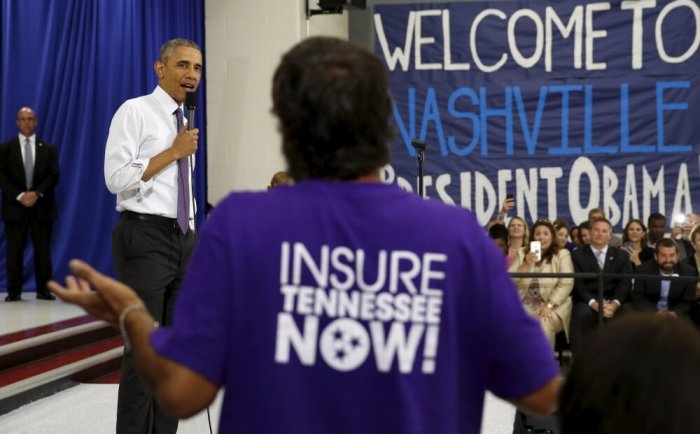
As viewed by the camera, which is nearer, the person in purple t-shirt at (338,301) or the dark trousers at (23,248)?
the person in purple t-shirt at (338,301)

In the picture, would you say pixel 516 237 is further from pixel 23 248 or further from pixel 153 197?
pixel 153 197

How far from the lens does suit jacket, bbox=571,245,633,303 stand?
616 centimetres

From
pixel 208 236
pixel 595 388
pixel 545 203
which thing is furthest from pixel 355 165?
pixel 545 203

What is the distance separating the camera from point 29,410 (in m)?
4.48

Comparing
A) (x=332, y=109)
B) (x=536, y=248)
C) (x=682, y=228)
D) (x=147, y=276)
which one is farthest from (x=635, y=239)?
(x=332, y=109)

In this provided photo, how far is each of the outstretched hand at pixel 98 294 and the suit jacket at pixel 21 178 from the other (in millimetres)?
6468

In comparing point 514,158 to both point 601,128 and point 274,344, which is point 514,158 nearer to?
point 601,128

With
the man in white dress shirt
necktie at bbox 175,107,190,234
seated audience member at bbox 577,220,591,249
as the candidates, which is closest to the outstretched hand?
the man in white dress shirt

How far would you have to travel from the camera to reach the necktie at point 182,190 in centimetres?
308

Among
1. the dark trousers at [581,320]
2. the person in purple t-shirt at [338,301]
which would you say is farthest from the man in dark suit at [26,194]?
the person in purple t-shirt at [338,301]

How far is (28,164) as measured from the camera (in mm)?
7441

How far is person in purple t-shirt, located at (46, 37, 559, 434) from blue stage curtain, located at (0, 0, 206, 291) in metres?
6.83

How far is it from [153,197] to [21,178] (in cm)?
478

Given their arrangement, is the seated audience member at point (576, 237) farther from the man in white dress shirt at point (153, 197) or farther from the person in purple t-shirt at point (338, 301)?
the person in purple t-shirt at point (338, 301)
